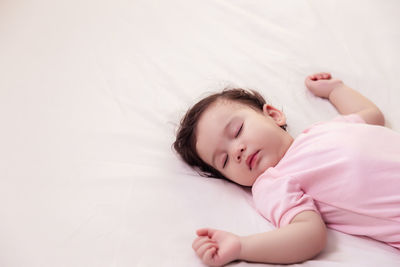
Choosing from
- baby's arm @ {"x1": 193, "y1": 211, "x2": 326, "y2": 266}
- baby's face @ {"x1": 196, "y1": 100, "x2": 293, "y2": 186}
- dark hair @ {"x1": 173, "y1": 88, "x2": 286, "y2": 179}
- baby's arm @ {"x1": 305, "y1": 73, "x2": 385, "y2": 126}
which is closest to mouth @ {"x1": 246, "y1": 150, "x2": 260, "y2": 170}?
baby's face @ {"x1": 196, "y1": 100, "x2": 293, "y2": 186}

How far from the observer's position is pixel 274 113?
4.30ft

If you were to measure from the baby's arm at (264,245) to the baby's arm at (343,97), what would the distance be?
478mm

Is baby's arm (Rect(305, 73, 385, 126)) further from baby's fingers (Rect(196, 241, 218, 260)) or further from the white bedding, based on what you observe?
baby's fingers (Rect(196, 241, 218, 260))

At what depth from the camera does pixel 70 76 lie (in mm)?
1474

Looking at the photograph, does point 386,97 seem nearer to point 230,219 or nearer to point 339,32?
point 339,32

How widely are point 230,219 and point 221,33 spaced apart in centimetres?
86

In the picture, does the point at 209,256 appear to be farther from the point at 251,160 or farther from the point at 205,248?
the point at 251,160

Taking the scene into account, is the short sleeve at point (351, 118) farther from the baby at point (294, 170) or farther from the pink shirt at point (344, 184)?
the pink shirt at point (344, 184)

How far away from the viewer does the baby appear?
922 mm

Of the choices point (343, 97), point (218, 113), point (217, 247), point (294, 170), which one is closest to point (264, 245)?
point (217, 247)

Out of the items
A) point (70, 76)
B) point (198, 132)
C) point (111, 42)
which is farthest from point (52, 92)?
point (198, 132)

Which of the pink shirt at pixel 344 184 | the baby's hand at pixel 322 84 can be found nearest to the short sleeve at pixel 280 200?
the pink shirt at pixel 344 184

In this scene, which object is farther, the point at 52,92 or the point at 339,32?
the point at 339,32

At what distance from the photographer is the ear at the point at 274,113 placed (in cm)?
129
